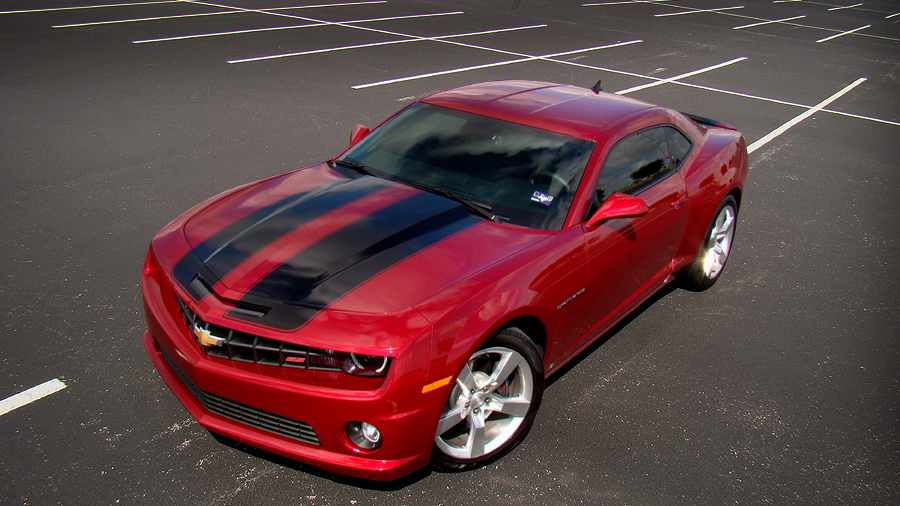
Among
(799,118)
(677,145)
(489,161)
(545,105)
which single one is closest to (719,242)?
(677,145)

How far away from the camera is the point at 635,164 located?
415 cm

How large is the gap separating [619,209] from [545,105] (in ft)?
3.49

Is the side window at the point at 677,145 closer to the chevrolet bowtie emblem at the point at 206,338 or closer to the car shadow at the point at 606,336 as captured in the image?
the car shadow at the point at 606,336

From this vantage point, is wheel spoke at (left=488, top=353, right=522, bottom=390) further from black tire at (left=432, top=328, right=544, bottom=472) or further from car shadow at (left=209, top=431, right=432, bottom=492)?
car shadow at (left=209, top=431, right=432, bottom=492)

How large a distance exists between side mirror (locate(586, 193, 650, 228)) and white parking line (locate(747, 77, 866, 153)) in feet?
21.5

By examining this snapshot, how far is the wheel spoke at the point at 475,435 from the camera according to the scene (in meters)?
3.15

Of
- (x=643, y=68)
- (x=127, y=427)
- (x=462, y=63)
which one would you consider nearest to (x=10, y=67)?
(x=462, y=63)

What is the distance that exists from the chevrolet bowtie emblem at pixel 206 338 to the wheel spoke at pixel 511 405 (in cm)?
126

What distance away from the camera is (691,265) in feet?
16.3

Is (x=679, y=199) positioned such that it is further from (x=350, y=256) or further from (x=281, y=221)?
(x=281, y=221)

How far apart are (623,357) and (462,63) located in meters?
9.89

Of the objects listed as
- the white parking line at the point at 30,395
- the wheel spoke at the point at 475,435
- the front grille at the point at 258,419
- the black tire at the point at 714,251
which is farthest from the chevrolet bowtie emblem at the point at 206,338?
the black tire at the point at 714,251

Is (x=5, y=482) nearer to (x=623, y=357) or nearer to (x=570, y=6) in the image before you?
(x=623, y=357)

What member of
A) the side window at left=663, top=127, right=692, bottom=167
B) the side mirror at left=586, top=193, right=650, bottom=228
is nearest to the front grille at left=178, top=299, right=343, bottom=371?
the side mirror at left=586, top=193, right=650, bottom=228
